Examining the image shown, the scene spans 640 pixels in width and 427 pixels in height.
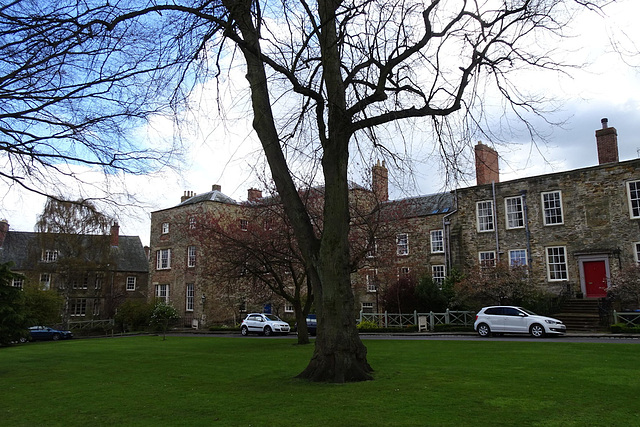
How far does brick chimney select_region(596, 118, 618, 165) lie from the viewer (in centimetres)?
2927

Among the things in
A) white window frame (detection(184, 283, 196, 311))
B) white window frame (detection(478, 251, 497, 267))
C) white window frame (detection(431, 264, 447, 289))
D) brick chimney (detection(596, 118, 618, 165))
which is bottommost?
white window frame (detection(184, 283, 196, 311))

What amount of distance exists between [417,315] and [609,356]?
18.0 m

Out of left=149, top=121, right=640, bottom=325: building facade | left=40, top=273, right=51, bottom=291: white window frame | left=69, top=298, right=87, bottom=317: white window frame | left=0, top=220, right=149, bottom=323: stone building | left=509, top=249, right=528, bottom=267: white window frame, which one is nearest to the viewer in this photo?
left=149, top=121, right=640, bottom=325: building facade

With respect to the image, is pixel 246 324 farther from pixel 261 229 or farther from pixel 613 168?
pixel 613 168

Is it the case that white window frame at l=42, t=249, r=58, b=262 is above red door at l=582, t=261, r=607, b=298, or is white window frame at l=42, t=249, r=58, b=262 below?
above

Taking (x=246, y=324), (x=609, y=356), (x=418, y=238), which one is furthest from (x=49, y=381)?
(x=418, y=238)

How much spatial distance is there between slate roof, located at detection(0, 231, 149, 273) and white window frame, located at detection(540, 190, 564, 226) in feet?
113

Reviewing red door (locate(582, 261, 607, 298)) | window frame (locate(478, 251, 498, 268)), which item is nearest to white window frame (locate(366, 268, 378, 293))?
window frame (locate(478, 251, 498, 268))

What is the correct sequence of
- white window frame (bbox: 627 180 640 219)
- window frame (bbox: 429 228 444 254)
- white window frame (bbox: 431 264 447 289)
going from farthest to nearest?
window frame (bbox: 429 228 444 254) < white window frame (bbox: 431 264 447 289) < white window frame (bbox: 627 180 640 219)

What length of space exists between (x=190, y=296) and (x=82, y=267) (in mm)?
8989

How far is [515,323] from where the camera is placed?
76.1 feet

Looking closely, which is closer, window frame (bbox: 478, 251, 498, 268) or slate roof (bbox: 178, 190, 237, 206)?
window frame (bbox: 478, 251, 498, 268)

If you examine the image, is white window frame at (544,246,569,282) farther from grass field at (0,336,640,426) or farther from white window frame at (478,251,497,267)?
grass field at (0,336,640,426)

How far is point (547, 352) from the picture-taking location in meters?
14.5
